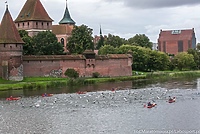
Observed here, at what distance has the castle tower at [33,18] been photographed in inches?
3433

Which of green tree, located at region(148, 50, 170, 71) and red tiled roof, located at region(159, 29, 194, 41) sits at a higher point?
red tiled roof, located at region(159, 29, 194, 41)

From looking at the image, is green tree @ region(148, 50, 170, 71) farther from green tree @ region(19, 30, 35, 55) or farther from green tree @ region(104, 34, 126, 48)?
green tree @ region(19, 30, 35, 55)

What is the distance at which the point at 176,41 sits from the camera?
503ft

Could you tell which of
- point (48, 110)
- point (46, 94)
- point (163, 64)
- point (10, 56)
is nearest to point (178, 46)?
point (163, 64)

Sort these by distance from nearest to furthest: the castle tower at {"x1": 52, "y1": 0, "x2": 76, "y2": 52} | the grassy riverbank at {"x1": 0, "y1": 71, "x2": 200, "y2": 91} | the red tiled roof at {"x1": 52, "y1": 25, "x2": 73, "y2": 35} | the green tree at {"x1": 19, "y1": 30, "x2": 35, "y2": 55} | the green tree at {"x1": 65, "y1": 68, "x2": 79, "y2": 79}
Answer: the grassy riverbank at {"x1": 0, "y1": 71, "x2": 200, "y2": 91} < the green tree at {"x1": 65, "y1": 68, "x2": 79, "y2": 79} < the green tree at {"x1": 19, "y1": 30, "x2": 35, "y2": 55} < the castle tower at {"x1": 52, "y1": 0, "x2": 76, "y2": 52} < the red tiled roof at {"x1": 52, "y1": 25, "x2": 73, "y2": 35}

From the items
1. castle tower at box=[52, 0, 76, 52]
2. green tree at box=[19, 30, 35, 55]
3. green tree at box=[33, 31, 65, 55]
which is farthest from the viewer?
castle tower at box=[52, 0, 76, 52]

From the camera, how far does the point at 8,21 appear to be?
63.0 metres

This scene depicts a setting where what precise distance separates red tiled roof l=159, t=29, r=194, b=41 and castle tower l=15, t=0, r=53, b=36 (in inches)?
2845

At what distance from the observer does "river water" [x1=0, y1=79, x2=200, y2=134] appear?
32.1m

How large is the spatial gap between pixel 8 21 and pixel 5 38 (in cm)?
233

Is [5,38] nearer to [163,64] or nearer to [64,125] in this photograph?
[64,125]

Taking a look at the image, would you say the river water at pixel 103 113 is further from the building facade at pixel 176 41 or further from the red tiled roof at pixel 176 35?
the red tiled roof at pixel 176 35

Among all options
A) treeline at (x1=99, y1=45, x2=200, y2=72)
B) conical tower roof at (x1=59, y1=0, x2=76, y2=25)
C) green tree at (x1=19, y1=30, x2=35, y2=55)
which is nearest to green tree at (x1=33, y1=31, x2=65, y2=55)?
green tree at (x1=19, y1=30, x2=35, y2=55)

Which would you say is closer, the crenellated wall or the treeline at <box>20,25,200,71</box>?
the crenellated wall
